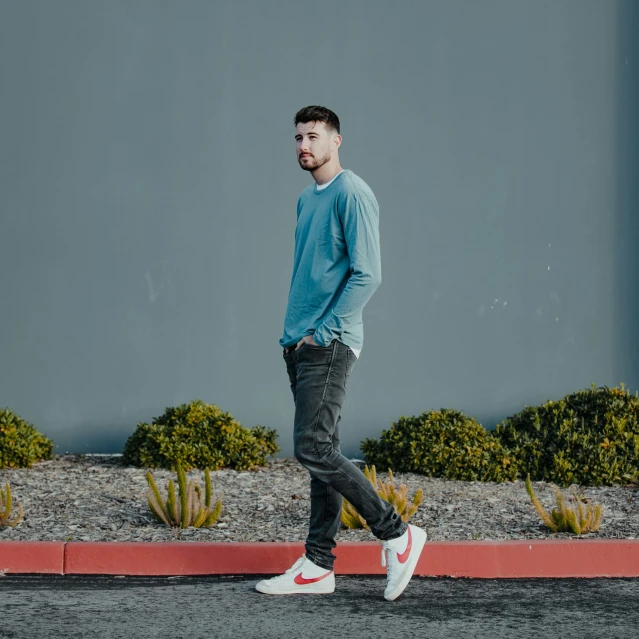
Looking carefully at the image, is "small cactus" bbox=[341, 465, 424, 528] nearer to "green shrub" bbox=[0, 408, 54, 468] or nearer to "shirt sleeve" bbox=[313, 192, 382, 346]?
"shirt sleeve" bbox=[313, 192, 382, 346]

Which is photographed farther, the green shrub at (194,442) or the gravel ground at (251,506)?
the green shrub at (194,442)

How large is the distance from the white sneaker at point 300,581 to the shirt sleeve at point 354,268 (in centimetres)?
104

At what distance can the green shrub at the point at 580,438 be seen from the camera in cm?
734

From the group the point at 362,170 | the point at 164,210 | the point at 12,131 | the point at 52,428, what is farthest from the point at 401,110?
the point at 52,428

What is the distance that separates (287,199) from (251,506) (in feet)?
9.89

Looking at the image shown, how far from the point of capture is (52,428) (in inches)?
329

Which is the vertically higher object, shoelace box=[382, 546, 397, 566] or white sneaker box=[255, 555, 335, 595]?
shoelace box=[382, 546, 397, 566]

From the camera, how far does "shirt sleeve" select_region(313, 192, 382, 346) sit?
4.30 meters

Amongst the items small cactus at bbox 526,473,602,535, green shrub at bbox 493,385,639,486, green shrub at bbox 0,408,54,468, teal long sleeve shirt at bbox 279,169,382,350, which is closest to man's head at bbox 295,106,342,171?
teal long sleeve shirt at bbox 279,169,382,350

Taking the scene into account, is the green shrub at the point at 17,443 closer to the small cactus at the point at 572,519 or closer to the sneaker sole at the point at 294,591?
the sneaker sole at the point at 294,591

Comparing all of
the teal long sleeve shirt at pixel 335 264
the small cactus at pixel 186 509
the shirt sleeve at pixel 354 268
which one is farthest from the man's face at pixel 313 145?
the small cactus at pixel 186 509

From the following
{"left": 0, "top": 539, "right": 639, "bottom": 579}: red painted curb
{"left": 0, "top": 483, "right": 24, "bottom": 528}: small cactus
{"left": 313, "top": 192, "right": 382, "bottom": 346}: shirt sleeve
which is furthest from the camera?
{"left": 0, "top": 483, "right": 24, "bottom": 528}: small cactus

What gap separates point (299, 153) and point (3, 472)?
4139mm

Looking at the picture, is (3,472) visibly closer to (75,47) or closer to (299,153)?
(75,47)
